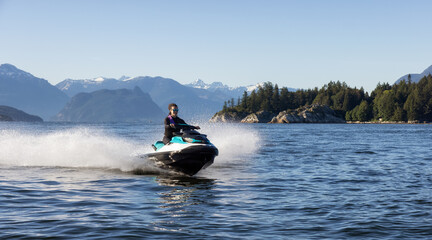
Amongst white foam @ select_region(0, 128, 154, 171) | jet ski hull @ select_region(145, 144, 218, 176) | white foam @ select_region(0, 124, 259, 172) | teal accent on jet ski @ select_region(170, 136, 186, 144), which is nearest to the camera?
jet ski hull @ select_region(145, 144, 218, 176)

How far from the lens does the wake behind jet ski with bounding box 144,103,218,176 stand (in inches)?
677

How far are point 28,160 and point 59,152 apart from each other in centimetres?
153

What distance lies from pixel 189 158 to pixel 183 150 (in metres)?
0.39

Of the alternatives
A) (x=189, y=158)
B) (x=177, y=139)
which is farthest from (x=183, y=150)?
(x=177, y=139)

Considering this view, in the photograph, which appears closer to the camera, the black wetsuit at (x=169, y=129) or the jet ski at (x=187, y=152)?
the jet ski at (x=187, y=152)

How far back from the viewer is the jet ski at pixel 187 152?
17.2m

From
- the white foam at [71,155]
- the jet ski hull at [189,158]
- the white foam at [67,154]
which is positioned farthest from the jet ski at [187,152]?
the white foam at [67,154]

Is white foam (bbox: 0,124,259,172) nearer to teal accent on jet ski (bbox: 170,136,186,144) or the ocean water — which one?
the ocean water

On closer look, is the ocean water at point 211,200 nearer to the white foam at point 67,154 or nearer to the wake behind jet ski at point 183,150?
the white foam at point 67,154

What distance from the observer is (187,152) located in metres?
17.2

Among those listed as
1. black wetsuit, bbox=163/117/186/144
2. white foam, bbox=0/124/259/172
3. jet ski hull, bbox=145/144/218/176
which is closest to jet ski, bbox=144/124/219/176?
jet ski hull, bbox=145/144/218/176

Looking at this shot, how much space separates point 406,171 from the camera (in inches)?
768

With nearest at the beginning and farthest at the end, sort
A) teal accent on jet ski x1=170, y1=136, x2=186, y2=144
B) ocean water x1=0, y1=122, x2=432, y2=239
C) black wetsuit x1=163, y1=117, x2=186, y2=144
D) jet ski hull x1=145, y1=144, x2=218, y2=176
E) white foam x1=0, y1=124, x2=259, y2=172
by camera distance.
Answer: ocean water x1=0, y1=122, x2=432, y2=239, jet ski hull x1=145, y1=144, x2=218, y2=176, teal accent on jet ski x1=170, y1=136, x2=186, y2=144, black wetsuit x1=163, y1=117, x2=186, y2=144, white foam x1=0, y1=124, x2=259, y2=172

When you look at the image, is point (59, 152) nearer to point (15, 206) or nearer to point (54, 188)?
point (54, 188)
